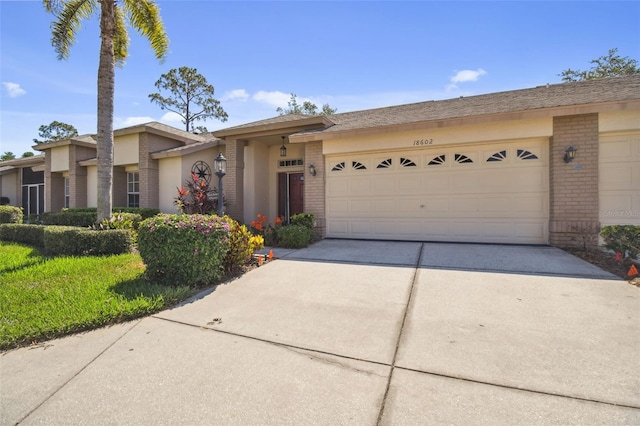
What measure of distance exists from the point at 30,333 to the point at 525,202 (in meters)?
9.63

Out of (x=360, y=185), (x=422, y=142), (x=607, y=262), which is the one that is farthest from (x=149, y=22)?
(x=607, y=262)

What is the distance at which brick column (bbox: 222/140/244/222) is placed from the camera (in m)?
10.9

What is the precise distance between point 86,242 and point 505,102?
11.8m

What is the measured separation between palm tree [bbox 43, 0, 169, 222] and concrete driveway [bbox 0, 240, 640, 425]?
18.1ft

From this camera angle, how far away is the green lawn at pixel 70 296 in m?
3.37

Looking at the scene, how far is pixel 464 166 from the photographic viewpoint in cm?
802

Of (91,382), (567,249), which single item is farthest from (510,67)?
(91,382)

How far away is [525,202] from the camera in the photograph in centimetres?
747

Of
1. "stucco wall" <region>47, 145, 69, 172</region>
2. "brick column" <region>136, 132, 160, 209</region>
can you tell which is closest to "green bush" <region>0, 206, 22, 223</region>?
"stucco wall" <region>47, 145, 69, 172</region>

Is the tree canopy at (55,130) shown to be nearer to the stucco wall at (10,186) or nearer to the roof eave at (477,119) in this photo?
the stucco wall at (10,186)

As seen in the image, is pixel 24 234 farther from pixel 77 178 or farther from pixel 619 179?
pixel 619 179

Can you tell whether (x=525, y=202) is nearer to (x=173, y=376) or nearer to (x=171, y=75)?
(x=173, y=376)

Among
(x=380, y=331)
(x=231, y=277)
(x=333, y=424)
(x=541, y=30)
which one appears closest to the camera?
(x=333, y=424)

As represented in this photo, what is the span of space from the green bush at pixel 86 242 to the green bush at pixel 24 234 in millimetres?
2075
